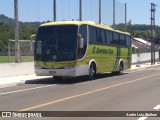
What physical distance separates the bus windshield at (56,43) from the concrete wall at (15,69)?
10.0 feet

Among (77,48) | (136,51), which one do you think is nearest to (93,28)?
(77,48)

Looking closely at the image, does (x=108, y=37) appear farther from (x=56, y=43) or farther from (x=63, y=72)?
(x=63, y=72)

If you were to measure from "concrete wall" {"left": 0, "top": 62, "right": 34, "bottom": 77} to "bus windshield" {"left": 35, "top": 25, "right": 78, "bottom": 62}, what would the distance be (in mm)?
3053

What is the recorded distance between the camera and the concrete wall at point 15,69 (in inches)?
1088

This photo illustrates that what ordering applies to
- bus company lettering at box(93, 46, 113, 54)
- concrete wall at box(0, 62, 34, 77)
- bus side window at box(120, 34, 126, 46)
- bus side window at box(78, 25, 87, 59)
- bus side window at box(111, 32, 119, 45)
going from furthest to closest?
1. bus side window at box(120, 34, 126, 46)
2. bus side window at box(111, 32, 119, 45)
3. bus company lettering at box(93, 46, 113, 54)
4. concrete wall at box(0, 62, 34, 77)
5. bus side window at box(78, 25, 87, 59)

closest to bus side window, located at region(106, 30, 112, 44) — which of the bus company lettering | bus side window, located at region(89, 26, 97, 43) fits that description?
the bus company lettering

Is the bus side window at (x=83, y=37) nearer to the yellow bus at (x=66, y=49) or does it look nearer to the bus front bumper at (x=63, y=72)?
the yellow bus at (x=66, y=49)

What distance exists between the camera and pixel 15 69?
1144 inches

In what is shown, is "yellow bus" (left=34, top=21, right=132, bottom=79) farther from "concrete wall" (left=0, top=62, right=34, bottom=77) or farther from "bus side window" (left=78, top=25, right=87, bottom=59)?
"concrete wall" (left=0, top=62, right=34, bottom=77)

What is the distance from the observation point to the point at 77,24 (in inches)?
997

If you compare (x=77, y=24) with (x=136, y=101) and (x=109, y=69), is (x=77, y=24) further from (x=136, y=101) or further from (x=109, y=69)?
(x=136, y=101)

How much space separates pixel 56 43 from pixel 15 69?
4.95 m

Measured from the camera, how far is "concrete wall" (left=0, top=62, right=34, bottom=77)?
2762cm

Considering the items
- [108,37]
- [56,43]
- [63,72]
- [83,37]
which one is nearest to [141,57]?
[108,37]
